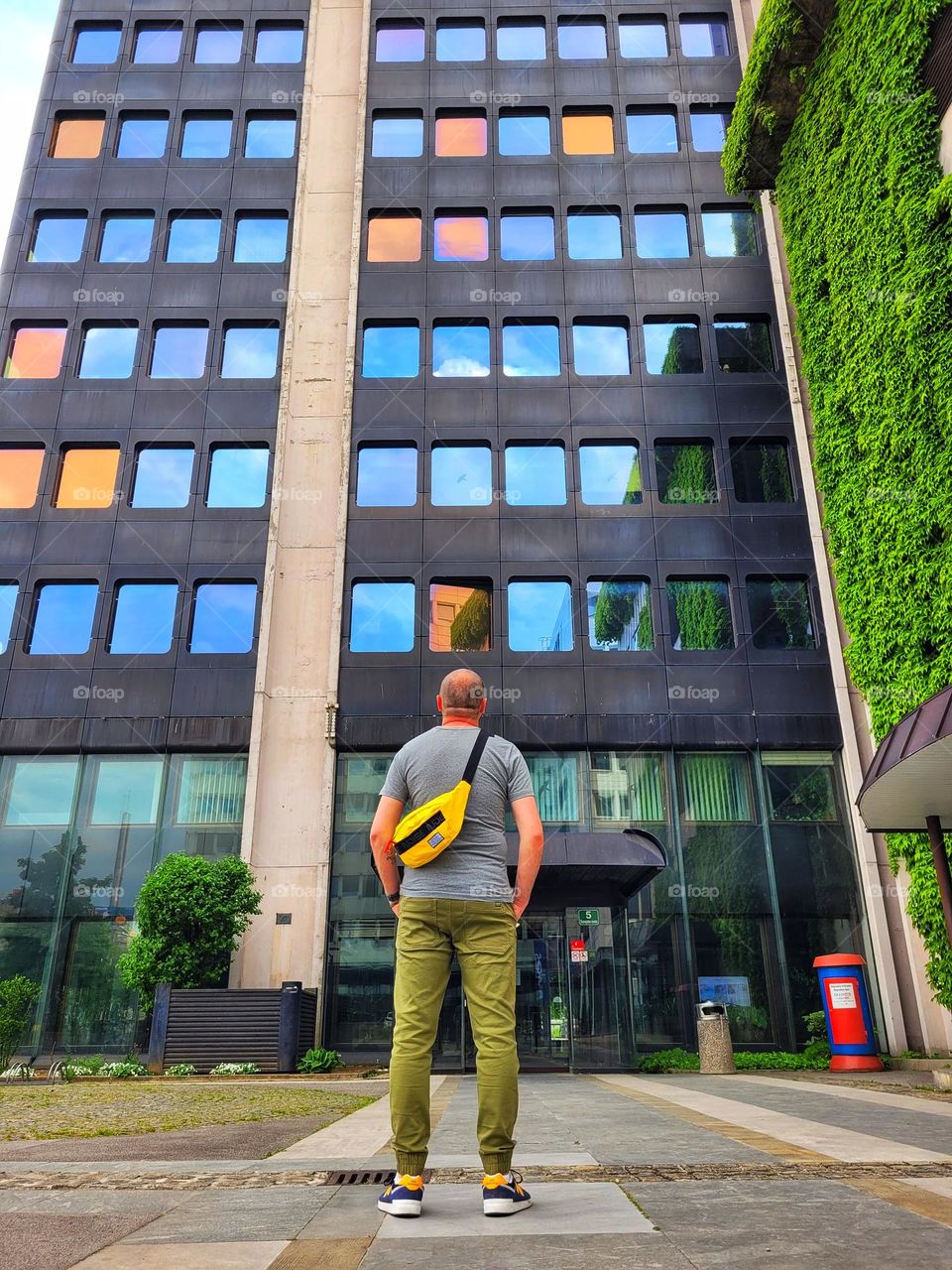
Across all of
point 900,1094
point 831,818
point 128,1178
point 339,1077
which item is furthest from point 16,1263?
point 831,818

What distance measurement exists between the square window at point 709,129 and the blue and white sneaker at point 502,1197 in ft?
88.7

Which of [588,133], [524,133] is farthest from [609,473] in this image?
[524,133]

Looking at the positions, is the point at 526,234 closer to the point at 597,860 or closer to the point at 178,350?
the point at 178,350

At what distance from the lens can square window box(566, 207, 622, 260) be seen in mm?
24359

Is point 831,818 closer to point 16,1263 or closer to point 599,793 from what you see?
point 599,793

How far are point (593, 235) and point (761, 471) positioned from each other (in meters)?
7.89

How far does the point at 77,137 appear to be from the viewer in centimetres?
2588

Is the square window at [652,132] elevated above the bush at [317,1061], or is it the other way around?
the square window at [652,132]

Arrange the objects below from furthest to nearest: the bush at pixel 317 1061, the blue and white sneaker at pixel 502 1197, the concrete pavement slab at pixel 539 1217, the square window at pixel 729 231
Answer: the square window at pixel 729 231 < the bush at pixel 317 1061 < the blue and white sneaker at pixel 502 1197 < the concrete pavement slab at pixel 539 1217

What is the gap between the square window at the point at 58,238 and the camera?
24.4 m

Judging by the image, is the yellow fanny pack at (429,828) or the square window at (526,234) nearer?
the yellow fanny pack at (429,828)

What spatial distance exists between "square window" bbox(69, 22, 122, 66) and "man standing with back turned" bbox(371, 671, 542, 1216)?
97.8ft

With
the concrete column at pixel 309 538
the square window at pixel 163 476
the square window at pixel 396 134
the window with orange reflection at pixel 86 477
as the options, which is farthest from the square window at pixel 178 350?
the square window at pixel 396 134

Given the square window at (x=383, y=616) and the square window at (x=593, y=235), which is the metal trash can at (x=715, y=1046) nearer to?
the square window at (x=383, y=616)
